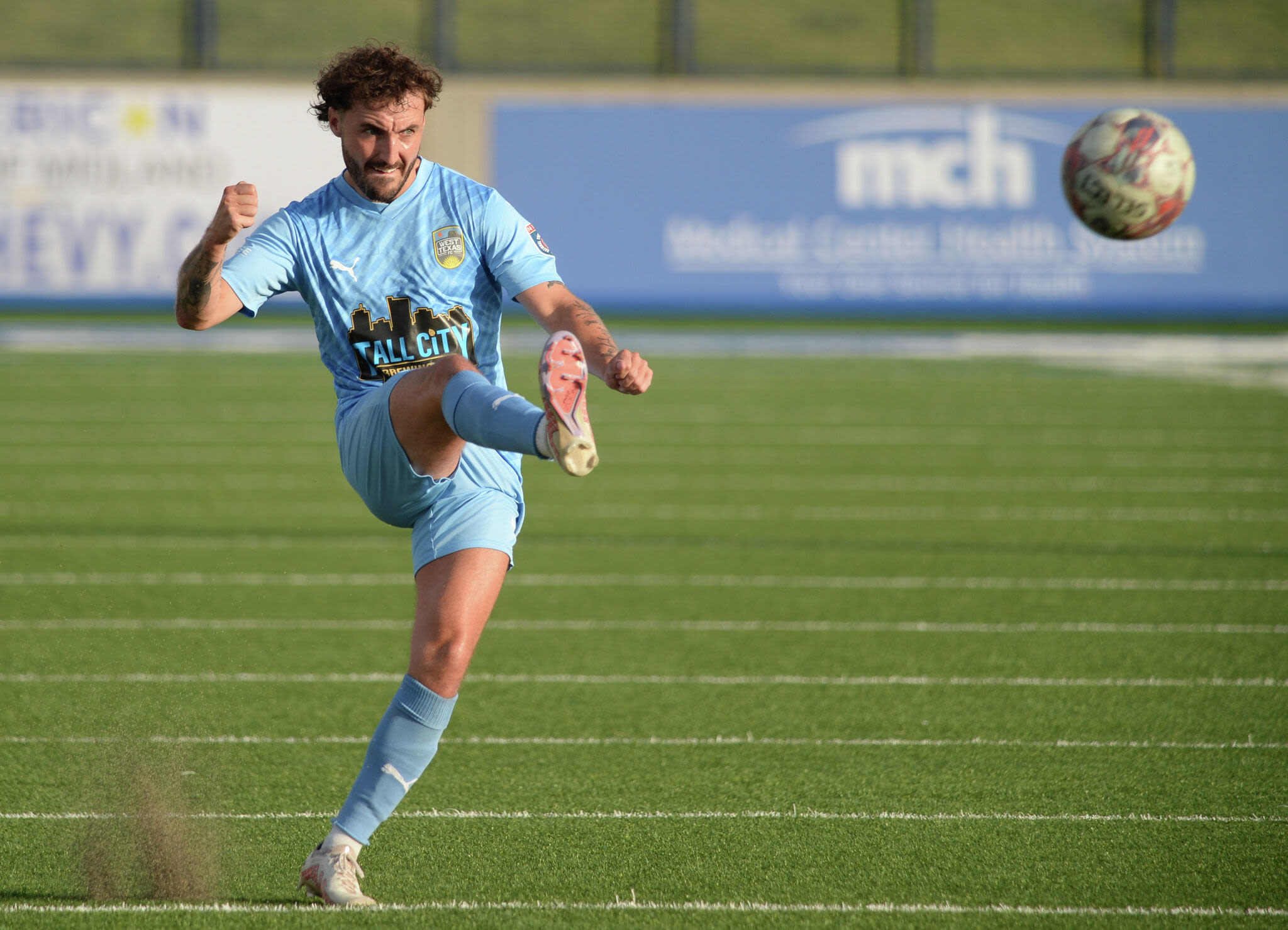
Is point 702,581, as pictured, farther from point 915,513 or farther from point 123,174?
point 123,174

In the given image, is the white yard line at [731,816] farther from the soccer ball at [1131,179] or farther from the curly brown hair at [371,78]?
the soccer ball at [1131,179]

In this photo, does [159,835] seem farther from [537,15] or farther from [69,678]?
[537,15]

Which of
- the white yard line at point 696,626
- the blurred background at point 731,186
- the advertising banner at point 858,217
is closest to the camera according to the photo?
the white yard line at point 696,626

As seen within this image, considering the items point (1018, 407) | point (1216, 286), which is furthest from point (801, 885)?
point (1216, 286)

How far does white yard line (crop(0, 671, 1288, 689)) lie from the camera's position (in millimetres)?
6230

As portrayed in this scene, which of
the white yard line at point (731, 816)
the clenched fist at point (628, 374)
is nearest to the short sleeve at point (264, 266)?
the clenched fist at point (628, 374)

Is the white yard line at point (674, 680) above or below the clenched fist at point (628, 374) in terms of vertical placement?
below

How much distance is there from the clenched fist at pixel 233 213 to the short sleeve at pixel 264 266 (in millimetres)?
293

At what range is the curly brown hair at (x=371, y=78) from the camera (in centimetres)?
380

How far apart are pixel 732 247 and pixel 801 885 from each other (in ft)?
64.7

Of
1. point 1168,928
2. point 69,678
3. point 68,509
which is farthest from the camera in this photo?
point 68,509

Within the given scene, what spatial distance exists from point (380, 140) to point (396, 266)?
12.6 inches

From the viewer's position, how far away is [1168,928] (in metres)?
3.65

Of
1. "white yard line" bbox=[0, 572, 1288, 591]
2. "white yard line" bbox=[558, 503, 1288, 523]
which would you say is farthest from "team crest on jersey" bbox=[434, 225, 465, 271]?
"white yard line" bbox=[558, 503, 1288, 523]
